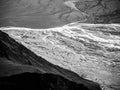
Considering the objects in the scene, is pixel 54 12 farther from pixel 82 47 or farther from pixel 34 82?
pixel 34 82

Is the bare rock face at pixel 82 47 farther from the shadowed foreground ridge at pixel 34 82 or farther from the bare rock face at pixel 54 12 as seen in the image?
the shadowed foreground ridge at pixel 34 82

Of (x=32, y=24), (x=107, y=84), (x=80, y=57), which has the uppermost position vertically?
(x=32, y=24)

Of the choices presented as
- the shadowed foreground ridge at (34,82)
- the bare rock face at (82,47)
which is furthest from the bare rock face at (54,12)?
the shadowed foreground ridge at (34,82)

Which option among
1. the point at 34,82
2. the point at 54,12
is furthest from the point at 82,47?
the point at 34,82

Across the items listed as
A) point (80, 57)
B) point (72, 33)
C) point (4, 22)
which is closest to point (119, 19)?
point (72, 33)

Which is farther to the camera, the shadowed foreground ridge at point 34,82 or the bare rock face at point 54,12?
the bare rock face at point 54,12

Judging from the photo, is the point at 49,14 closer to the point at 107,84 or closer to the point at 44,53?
the point at 44,53

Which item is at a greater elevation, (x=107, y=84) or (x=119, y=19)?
(x=119, y=19)
